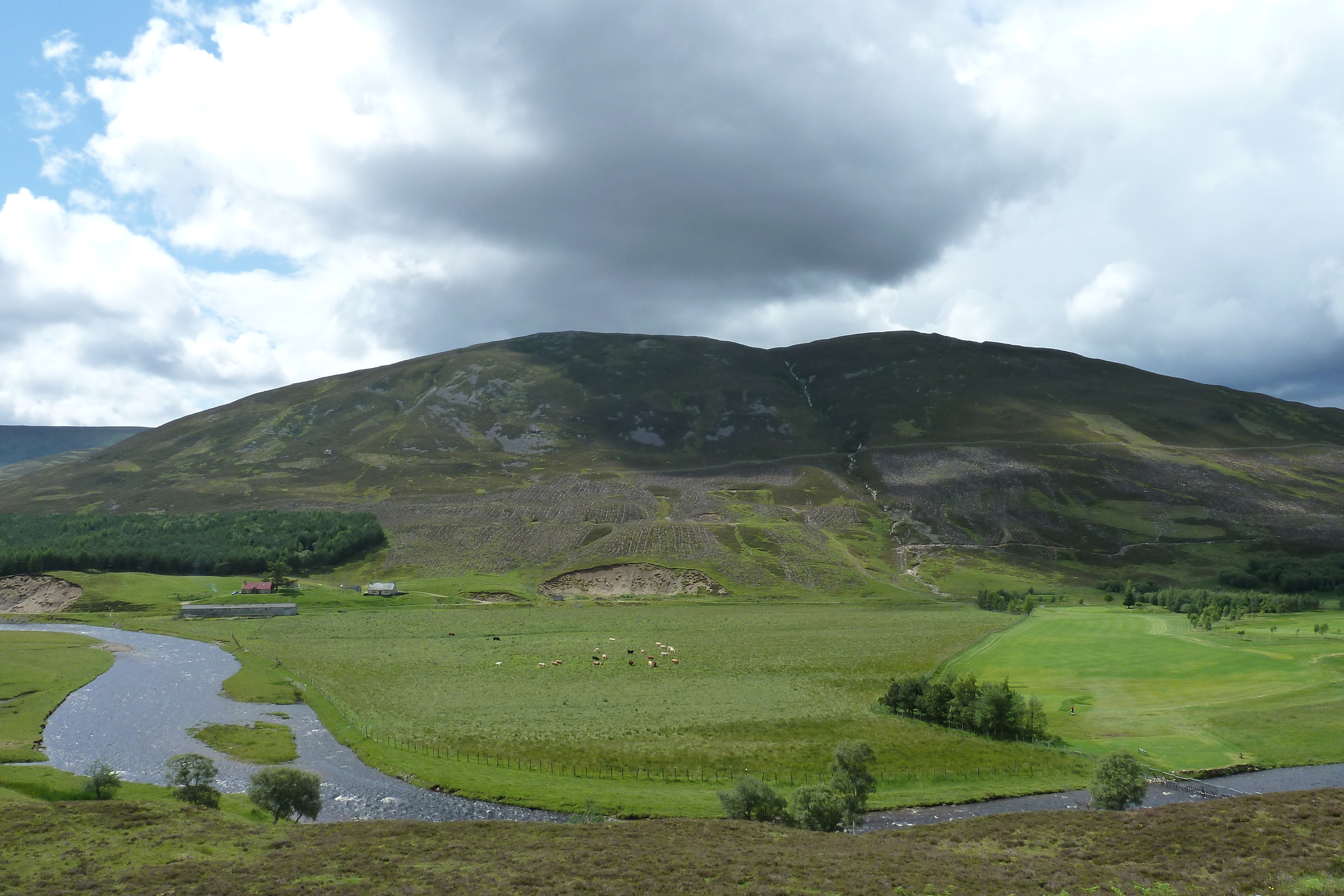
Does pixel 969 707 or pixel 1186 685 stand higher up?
pixel 969 707

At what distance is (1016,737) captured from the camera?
206ft

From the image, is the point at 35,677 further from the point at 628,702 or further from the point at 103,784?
the point at 628,702

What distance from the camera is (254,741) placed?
60719mm

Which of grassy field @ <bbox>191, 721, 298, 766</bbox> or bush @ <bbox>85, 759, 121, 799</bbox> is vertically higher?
bush @ <bbox>85, 759, 121, 799</bbox>

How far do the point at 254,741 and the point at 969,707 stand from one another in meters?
58.9

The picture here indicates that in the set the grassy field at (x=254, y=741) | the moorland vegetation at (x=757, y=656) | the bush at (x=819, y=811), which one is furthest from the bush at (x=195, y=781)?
the bush at (x=819, y=811)

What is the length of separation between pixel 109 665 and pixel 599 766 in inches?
2736

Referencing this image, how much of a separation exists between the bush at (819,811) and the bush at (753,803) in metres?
1.21

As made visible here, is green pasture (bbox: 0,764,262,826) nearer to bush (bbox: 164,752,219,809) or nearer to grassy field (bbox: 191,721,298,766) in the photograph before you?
bush (bbox: 164,752,219,809)

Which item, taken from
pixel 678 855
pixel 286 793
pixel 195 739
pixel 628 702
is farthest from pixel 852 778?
pixel 195 739

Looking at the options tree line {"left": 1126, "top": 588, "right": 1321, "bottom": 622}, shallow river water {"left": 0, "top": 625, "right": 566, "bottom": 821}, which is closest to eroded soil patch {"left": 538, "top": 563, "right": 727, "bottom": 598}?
shallow river water {"left": 0, "top": 625, "right": 566, "bottom": 821}

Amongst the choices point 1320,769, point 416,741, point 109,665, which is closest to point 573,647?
point 416,741

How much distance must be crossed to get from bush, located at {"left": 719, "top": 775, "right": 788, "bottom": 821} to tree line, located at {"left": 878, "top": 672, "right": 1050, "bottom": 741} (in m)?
26.7

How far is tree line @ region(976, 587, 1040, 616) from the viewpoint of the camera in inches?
5468
